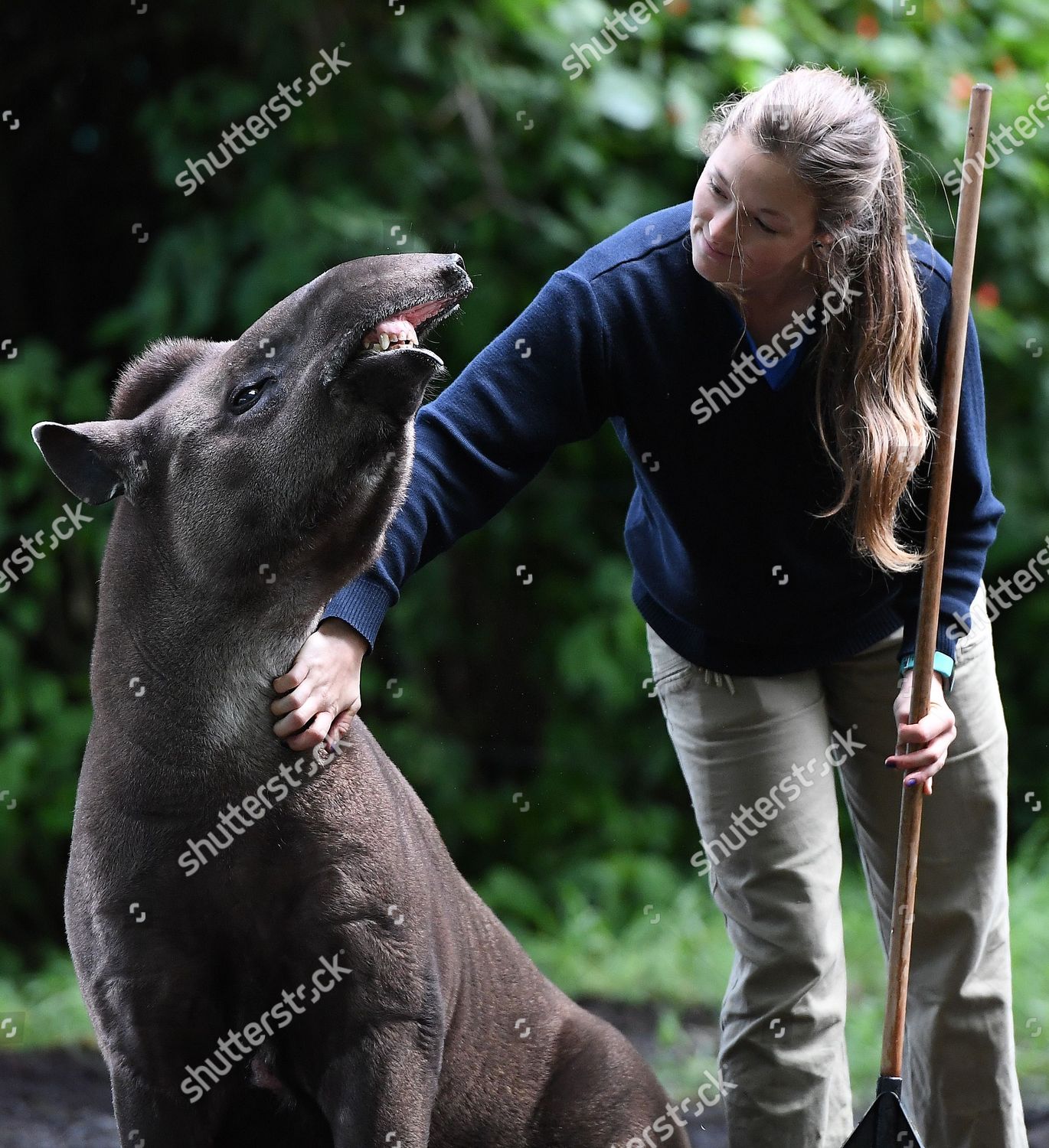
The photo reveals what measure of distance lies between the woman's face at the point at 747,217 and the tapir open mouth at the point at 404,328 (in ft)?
1.84

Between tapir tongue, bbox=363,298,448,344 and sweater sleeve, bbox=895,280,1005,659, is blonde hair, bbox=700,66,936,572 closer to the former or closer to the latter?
sweater sleeve, bbox=895,280,1005,659

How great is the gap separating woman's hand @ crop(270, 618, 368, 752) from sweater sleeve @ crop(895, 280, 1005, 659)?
1127 mm

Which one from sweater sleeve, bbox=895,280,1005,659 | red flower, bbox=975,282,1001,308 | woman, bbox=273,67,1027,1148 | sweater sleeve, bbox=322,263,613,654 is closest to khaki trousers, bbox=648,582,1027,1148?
woman, bbox=273,67,1027,1148

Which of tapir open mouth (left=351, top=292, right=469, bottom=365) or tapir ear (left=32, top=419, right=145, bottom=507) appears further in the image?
tapir ear (left=32, top=419, right=145, bottom=507)

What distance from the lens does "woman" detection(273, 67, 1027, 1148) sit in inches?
108

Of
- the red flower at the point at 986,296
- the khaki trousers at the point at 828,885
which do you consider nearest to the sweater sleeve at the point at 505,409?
the khaki trousers at the point at 828,885

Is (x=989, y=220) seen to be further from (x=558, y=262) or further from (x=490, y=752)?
(x=490, y=752)

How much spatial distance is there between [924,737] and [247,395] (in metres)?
1.36

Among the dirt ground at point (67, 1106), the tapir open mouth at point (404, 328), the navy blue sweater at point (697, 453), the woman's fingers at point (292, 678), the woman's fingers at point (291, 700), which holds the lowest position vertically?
the dirt ground at point (67, 1106)

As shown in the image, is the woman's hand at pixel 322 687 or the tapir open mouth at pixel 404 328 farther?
the woman's hand at pixel 322 687

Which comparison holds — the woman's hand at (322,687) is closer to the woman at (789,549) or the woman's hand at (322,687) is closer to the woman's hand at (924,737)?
the woman at (789,549)

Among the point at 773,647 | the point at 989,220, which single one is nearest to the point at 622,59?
the point at 989,220

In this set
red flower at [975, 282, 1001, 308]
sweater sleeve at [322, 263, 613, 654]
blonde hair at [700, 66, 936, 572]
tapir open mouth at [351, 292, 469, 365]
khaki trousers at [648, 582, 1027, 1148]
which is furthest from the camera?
red flower at [975, 282, 1001, 308]

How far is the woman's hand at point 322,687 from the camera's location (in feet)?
8.18
